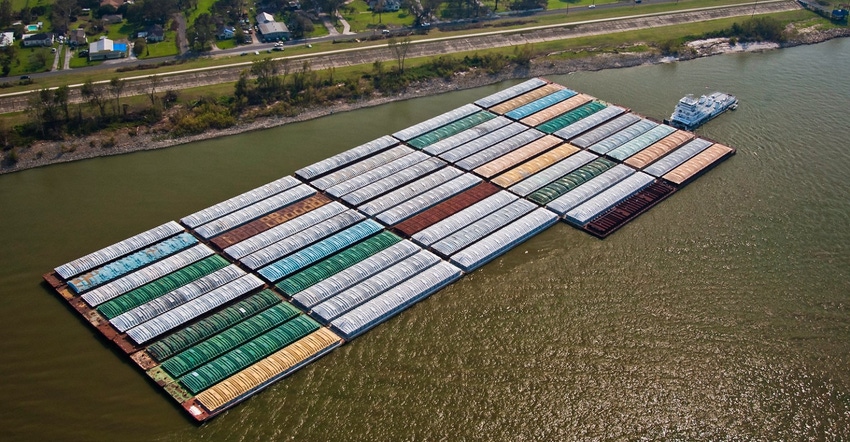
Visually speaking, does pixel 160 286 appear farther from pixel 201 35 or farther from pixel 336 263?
pixel 201 35

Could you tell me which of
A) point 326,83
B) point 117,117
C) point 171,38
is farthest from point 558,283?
point 171,38

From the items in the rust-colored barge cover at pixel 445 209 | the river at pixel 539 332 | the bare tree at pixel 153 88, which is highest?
the bare tree at pixel 153 88

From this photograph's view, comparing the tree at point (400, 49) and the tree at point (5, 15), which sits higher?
the tree at point (5, 15)

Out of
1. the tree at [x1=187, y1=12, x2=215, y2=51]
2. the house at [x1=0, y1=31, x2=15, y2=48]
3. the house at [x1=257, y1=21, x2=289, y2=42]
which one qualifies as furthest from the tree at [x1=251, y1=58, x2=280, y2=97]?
the house at [x1=0, y1=31, x2=15, y2=48]

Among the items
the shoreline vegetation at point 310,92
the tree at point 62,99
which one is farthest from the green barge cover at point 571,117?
the tree at point 62,99

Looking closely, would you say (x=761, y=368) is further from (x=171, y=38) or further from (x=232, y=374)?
(x=171, y=38)

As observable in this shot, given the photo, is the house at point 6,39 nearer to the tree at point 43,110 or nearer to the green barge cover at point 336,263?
the tree at point 43,110

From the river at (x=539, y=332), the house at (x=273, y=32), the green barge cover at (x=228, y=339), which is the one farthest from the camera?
the house at (x=273, y=32)
